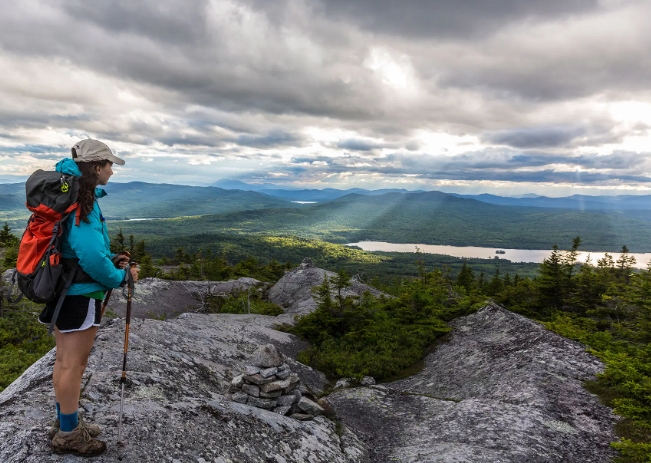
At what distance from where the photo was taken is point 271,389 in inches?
344

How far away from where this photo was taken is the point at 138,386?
7359 mm

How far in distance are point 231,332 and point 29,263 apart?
12240 millimetres

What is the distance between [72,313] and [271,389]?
5.60 metres

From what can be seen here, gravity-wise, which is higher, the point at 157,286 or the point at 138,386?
the point at 138,386

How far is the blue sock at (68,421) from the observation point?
15.0 feet

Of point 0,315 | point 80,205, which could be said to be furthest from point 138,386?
point 0,315

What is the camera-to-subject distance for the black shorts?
4359 mm

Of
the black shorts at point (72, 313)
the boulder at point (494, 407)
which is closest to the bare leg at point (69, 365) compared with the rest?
the black shorts at point (72, 313)

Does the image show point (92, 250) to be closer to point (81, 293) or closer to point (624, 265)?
point (81, 293)

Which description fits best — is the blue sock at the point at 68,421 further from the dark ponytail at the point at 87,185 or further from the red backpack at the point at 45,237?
the dark ponytail at the point at 87,185

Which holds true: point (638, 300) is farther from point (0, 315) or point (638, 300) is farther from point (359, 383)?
point (0, 315)

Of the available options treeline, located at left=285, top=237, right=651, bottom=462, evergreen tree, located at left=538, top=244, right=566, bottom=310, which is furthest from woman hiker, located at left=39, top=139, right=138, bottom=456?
evergreen tree, located at left=538, top=244, right=566, bottom=310

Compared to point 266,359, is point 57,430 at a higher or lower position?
higher

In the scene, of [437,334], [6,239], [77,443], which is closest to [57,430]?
[77,443]
